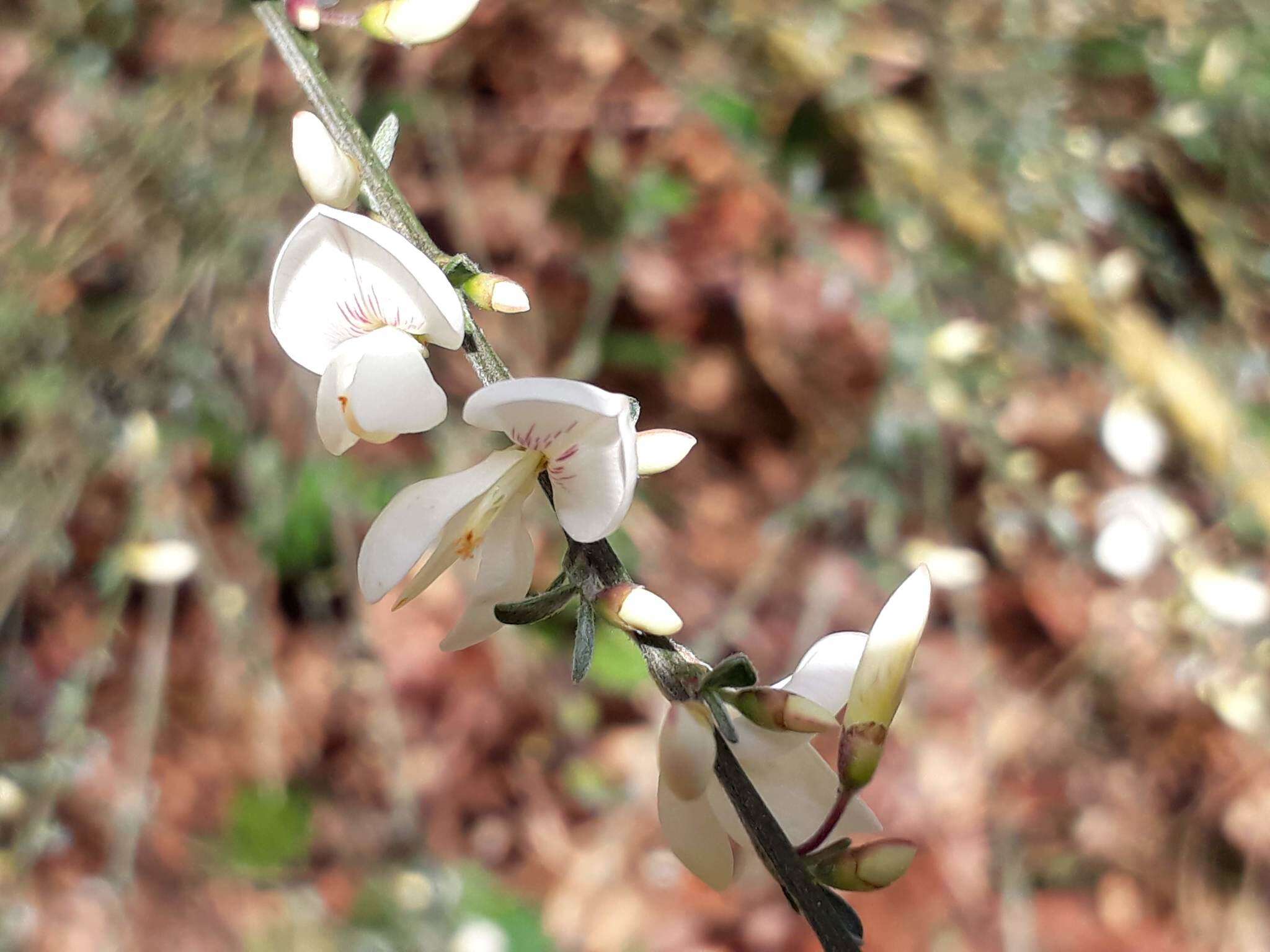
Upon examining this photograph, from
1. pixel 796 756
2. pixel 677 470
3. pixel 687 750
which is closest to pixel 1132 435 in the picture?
pixel 677 470

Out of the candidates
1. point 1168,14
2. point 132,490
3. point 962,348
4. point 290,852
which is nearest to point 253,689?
point 290,852

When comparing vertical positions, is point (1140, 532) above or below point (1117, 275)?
below

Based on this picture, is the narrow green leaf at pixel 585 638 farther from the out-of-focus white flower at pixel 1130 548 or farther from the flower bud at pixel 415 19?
the out-of-focus white flower at pixel 1130 548

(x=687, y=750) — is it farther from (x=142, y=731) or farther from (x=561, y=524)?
(x=142, y=731)

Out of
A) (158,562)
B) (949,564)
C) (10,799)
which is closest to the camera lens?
(10,799)

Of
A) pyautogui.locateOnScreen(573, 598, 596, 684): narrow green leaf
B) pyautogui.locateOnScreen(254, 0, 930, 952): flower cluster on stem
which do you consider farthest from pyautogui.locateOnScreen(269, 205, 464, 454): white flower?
pyautogui.locateOnScreen(573, 598, 596, 684): narrow green leaf

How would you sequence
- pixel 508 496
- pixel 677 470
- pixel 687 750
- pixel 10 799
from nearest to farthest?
pixel 687 750 < pixel 508 496 < pixel 10 799 < pixel 677 470

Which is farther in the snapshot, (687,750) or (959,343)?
(959,343)
